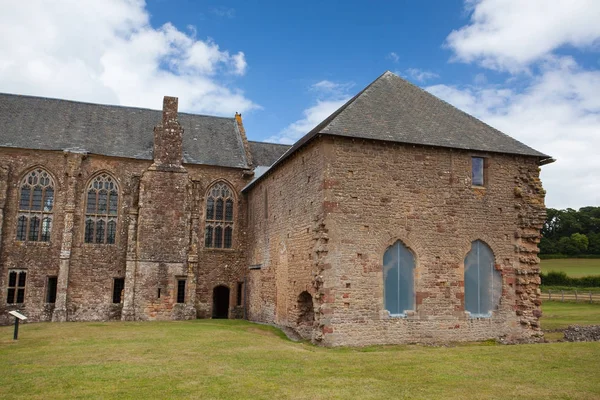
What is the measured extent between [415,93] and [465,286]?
26.9 feet

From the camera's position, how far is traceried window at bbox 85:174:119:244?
26.8 meters

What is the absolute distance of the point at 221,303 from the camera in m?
29.1

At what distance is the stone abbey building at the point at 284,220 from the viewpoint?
17.7 metres

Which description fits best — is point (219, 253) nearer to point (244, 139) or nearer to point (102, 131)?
point (244, 139)

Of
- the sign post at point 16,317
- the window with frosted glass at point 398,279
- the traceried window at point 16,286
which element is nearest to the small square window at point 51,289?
the traceried window at point 16,286

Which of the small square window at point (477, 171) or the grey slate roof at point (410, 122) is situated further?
the small square window at point (477, 171)

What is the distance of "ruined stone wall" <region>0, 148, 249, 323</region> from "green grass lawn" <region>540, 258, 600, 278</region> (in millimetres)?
40980

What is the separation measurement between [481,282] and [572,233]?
216 feet

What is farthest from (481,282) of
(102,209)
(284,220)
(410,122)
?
(102,209)

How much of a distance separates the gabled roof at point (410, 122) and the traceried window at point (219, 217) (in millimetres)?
8420

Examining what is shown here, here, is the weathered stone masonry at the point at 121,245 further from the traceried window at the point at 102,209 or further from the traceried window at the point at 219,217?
the traceried window at the point at 219,217

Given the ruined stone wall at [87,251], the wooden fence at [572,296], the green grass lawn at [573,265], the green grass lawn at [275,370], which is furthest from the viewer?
the green grass lawn at [573,265]

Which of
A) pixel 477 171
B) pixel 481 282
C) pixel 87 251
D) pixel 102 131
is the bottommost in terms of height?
pixel 481 282

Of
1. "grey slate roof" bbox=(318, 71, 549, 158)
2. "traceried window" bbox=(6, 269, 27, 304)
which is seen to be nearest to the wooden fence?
"grey slate roof" bbox=(318, 71, 549, 158)
